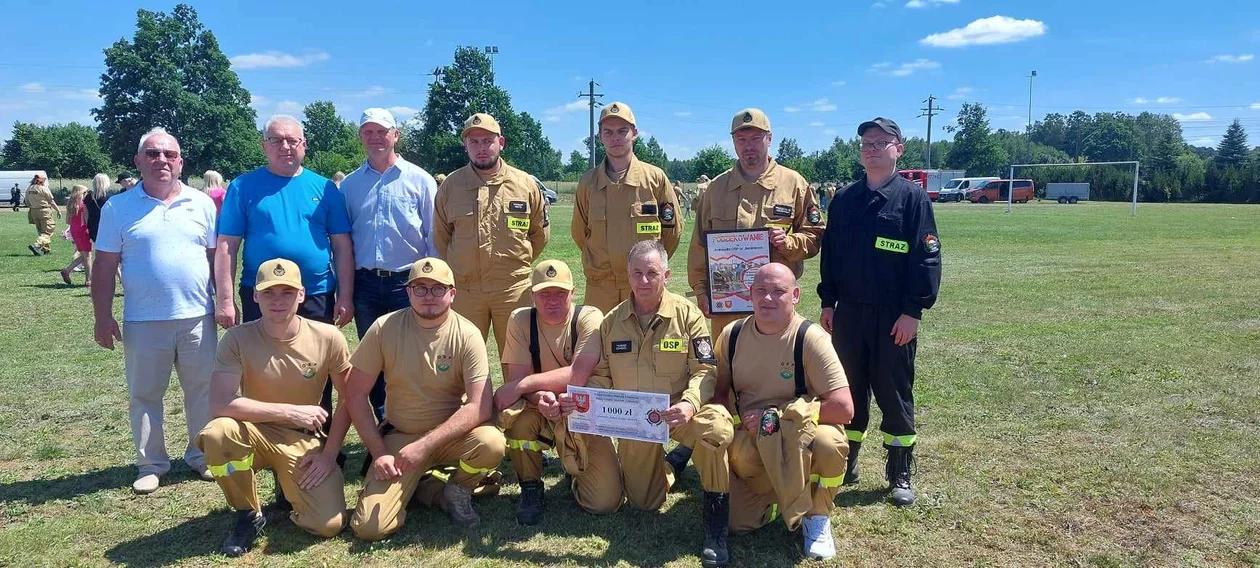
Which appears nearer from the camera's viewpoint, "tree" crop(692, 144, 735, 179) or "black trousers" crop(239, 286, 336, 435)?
"black trousers" crop(239, 286, 336, 435)

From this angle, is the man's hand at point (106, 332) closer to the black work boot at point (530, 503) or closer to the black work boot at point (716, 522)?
the black work boot at point (530, 503)

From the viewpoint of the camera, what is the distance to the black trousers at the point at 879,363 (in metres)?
4.45

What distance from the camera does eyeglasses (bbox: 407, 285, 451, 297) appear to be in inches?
162

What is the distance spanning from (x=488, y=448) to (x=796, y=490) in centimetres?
166

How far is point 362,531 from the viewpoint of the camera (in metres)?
4.00

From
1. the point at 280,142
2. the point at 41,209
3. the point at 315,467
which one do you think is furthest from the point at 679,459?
the point at 41,209

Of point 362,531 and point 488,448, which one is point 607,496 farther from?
point 362,531

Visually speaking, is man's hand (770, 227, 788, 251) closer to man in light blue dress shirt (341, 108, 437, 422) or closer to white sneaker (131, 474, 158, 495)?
man in light blue dress shirt (341, 108, 437, 422)

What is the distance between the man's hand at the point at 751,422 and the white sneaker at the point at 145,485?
12.0 ft

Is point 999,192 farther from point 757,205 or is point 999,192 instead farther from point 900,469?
point 900,469

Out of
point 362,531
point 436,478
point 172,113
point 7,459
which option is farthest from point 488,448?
point 172,113

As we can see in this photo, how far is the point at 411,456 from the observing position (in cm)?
410

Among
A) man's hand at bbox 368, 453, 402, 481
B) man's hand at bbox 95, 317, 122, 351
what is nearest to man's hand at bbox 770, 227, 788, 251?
man's hand at bbox 368, 453, 402, 481

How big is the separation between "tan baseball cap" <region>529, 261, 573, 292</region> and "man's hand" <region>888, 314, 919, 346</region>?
1889 mm
